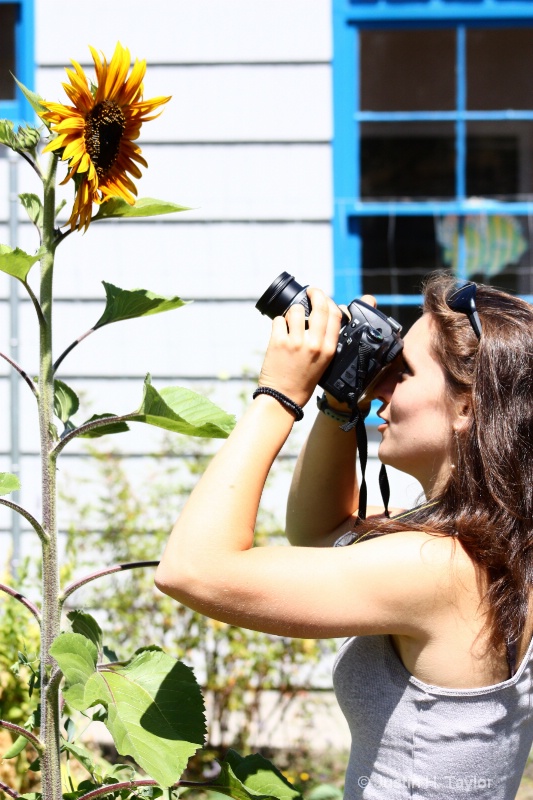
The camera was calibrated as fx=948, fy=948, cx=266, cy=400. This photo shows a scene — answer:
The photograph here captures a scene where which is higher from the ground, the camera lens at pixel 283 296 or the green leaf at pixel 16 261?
the green leaf at pixel 16 261

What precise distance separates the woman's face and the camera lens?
0.19 metres

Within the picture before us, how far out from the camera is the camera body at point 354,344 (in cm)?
145

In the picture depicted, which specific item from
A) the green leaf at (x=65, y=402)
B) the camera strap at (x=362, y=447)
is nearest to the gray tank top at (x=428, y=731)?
the camera strap at (x=362, y=447)

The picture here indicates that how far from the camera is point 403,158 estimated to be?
15.5ft

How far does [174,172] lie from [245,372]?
885 mm

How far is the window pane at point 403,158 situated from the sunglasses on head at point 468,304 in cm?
311

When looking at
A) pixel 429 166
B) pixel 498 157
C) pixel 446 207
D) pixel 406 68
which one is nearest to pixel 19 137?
pixel 446 207

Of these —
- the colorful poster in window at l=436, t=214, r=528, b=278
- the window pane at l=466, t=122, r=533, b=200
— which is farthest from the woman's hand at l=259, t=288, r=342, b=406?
the window pane at l=466, t=122, r=533, b=200

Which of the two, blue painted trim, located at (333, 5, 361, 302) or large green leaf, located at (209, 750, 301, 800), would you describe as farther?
blue painted trim, located at (333, 5, 361, 302)

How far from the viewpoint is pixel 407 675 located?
142 cm

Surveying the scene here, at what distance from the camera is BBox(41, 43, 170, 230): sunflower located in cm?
130

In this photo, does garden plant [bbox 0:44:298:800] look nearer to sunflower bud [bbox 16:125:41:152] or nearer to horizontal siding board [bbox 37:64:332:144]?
sunflower bud [bbox 16:125:41:152]

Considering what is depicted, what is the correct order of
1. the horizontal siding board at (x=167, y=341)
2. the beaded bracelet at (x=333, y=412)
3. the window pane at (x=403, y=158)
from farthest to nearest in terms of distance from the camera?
1. the window pane at (x=403, y=158)
2. the horizontal siding board at (x=167, y=341)
3. the beaded bracelet at (x=333, y=412)

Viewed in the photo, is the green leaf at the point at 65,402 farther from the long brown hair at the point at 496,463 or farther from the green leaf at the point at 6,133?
the long brown hair at the point at 496,463
